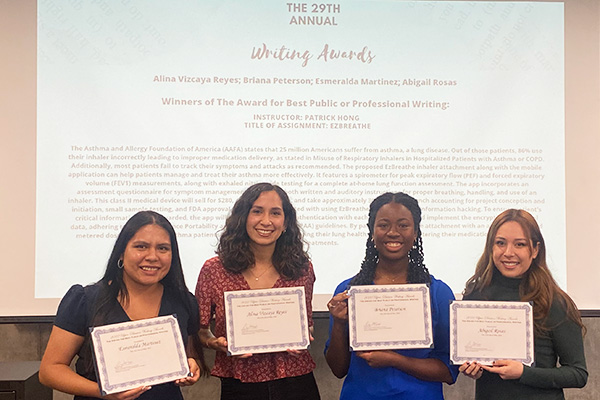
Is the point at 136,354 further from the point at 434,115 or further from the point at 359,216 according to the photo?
the point at 434,115

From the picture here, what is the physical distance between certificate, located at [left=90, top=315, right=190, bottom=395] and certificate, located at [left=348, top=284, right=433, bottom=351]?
734mm

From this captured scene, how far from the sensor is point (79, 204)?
351 centimetres

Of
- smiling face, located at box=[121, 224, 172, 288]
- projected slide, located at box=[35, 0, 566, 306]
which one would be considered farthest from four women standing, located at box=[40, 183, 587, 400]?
projected slide, located at box=[35, 0, 566, 306]

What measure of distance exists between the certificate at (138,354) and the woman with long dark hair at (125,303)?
0.04 meters

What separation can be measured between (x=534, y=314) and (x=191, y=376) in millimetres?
1426

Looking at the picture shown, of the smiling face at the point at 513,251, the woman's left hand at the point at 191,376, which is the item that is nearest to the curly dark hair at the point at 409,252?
the smiling face at the point at 513,251

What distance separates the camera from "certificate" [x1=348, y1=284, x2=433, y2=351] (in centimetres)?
251

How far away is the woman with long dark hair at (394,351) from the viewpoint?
2488 mm

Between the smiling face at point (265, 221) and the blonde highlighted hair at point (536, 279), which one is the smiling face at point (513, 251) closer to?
the blonde highlighted hair at point (536, 279)

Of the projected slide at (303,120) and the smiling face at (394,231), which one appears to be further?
the projected slide at (303,120)

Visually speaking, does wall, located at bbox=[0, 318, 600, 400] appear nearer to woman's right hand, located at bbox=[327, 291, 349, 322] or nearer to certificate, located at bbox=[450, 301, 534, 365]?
woman's right hand, located at bbox=[327, 291, 349, 322]

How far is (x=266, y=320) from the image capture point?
2521 mm

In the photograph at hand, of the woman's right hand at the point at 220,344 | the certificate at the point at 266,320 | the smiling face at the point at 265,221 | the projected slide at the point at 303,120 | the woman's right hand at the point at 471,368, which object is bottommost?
the woman's right hand at the point at 471,368

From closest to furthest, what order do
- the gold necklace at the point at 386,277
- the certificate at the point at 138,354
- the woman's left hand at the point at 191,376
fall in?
the certificate at the point at 138,354, the woman's left hand at the point at 191,376, the gold necklace at the point at 386,277
